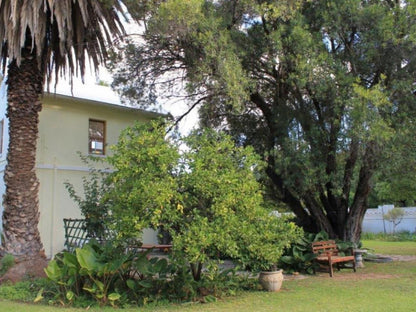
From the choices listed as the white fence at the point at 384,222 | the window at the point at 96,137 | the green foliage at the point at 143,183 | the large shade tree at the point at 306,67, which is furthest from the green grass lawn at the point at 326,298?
the white fence at the point at 384,222

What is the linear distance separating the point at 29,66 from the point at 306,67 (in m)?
7.12

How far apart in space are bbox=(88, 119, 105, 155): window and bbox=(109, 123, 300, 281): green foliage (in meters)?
8.78

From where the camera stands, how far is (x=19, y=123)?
10508 mm

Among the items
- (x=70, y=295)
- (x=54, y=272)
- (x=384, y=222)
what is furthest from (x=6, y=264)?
(x=384, y=222)

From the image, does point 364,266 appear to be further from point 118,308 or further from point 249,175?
point 118,308

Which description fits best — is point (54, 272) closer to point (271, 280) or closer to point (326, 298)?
point (271, 280)

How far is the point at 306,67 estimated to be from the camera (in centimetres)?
1079

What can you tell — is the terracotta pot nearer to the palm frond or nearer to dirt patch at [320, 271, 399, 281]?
dirt patch at [320, 271, 399, 281]

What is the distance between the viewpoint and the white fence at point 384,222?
2922 cm

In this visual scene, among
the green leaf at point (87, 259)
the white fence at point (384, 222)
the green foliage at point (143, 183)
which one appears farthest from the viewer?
the white fence at point (384, 222)

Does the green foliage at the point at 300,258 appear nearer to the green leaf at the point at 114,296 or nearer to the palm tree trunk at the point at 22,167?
the green leaf at the point at 114,296

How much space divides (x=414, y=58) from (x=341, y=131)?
2.82 metres

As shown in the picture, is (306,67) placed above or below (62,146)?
above

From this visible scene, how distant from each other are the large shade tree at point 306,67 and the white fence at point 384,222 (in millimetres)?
18544
